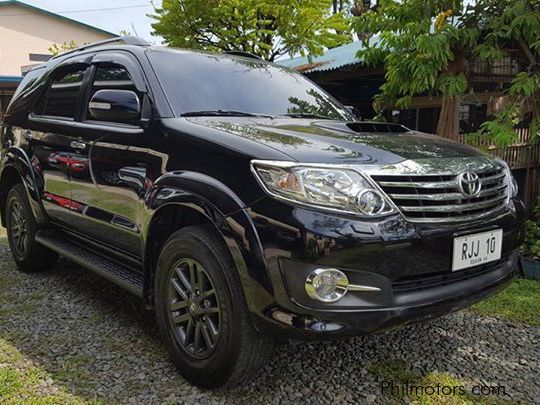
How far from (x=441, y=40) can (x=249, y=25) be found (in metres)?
8.38

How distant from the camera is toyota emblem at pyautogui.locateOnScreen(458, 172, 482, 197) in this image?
89.7 inches

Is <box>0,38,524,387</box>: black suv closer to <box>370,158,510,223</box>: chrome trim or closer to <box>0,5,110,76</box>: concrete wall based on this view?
<box>370,158,510,223</box>: chrome trim

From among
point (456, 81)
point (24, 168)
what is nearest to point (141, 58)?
point (24, 168)

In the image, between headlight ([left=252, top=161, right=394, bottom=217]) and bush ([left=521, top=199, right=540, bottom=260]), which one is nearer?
headlight ([left=252, top=161, right=394, bottom=217])

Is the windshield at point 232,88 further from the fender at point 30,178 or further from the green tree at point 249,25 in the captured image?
the green tree at point 249,25

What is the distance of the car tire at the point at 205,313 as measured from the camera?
2.18 metres

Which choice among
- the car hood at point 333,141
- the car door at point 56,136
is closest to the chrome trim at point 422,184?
the car hood at point 333,141

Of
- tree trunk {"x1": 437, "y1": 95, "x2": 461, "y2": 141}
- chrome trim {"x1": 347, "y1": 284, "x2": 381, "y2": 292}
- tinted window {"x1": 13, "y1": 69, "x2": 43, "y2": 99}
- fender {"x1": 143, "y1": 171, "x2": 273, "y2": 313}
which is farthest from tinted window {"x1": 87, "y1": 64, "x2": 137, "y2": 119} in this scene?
tree trunk {"x1": 437, "y1": 95, "x2": 461, "y2": 141}

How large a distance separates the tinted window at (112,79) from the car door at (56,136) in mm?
200

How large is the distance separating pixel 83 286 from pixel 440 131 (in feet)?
13.0

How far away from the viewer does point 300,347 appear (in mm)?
2926

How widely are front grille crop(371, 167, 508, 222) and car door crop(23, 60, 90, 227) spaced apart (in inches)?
91.9

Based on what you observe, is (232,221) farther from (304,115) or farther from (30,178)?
(30,178)

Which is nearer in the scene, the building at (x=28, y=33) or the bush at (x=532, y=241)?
the bush at (x=532, y=241)
